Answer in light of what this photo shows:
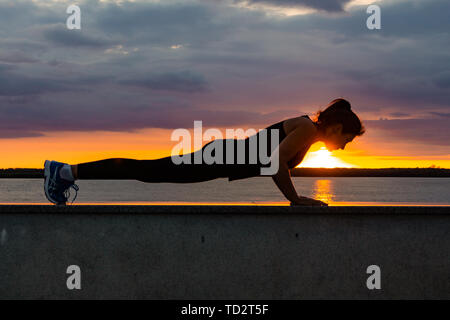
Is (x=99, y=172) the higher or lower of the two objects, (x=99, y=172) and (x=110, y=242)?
the higher

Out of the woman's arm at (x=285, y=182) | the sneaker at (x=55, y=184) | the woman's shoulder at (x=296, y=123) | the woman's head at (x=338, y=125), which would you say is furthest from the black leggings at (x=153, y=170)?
the woman's head at (x=338, y=125)

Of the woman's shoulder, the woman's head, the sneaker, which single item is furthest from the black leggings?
the woman's head

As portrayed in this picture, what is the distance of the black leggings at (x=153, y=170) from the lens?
4.40 m

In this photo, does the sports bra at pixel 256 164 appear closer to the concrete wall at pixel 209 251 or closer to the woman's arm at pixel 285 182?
the woman's arm at pixel 285 182

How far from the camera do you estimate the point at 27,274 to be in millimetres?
4215

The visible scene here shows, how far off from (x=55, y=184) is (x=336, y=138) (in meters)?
2.73

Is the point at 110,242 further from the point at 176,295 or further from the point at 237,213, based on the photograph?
the point at 237,213

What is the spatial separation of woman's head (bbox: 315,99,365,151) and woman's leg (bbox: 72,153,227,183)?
105 cm

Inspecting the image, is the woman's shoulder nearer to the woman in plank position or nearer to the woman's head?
the woman in plank position

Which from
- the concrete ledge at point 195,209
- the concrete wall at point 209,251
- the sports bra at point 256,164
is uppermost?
the sports bra at point 256,164

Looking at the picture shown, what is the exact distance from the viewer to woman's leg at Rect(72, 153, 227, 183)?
4.39 metres
